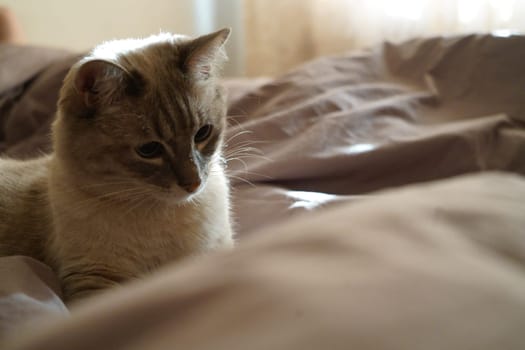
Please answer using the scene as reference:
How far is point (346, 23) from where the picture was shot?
8.10 feet

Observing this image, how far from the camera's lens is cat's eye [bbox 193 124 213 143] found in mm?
1031

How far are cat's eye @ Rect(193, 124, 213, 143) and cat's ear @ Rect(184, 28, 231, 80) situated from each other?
111 mm

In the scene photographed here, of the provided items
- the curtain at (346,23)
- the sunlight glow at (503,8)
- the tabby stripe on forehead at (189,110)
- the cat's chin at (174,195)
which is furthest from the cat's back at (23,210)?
the sunlight glow at (503,8)

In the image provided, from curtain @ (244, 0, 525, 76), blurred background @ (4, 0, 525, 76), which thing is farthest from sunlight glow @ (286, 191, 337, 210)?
blurred background @ (4, 0, 525, 76)

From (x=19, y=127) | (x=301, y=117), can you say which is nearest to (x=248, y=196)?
(x=301, y=117)

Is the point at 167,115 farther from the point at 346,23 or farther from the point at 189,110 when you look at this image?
the point at 346,23

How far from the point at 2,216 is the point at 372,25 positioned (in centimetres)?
192

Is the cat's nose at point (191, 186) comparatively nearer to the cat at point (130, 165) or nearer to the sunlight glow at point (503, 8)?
the cat at point (130, 165)

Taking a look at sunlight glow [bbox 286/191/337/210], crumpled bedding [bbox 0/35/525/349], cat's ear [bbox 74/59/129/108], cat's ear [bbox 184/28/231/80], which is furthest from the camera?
sunlight glow [bbox 286/191/337/210]

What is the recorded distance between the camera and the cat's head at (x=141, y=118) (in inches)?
36.7

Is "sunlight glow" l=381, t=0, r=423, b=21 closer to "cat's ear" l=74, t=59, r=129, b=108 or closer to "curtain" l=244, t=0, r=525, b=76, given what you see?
"curtain" l=244, t=0, r=525, b=76

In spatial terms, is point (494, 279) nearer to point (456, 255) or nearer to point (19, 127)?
point (456, 255)

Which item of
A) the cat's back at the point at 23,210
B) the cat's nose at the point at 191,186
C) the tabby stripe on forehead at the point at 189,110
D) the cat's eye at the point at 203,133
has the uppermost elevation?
the tabby stripe on forehead at the point at 189,110

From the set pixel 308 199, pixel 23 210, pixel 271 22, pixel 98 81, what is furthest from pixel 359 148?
pixel 271 22
